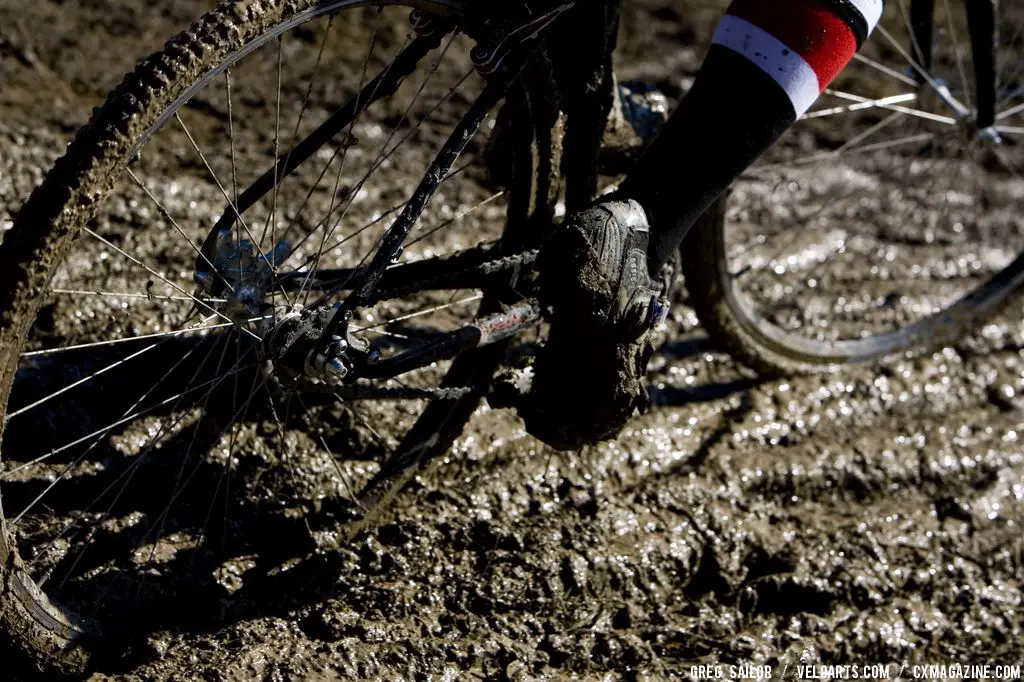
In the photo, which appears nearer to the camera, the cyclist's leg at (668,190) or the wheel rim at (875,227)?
the cyclist's leg at (668,190)

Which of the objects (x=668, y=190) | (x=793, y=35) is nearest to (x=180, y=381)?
(x=668, y=190)

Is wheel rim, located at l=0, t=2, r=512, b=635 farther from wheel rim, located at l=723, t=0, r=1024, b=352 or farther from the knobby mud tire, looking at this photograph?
wheel rim, located at l=723, t=0, r=1024, b=352

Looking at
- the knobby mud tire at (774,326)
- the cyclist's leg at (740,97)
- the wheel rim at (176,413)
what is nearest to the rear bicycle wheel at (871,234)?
the knobby mud tire at (774,326)

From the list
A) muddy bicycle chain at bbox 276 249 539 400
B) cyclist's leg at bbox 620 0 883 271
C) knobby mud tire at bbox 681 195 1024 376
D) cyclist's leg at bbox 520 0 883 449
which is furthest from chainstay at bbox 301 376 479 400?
knobby mud tire at bbox 681 195 1024 376

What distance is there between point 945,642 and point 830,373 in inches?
40.1

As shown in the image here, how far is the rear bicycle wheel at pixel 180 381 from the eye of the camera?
173cm

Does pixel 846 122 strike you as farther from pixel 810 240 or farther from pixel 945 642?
pixel 945 642

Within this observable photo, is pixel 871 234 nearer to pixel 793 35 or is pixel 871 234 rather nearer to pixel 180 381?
pixel 793 35

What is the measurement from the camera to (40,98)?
3.83m

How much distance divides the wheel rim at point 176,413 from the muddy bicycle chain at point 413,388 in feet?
0.40

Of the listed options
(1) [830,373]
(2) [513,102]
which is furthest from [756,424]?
(2) [513,102]

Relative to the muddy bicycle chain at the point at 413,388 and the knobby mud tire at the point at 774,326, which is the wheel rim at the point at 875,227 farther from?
the muddy bicycle chain at the point at 413,388

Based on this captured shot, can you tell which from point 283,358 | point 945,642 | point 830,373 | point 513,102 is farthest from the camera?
point 830,373

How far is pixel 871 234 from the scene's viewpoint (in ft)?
13.9
